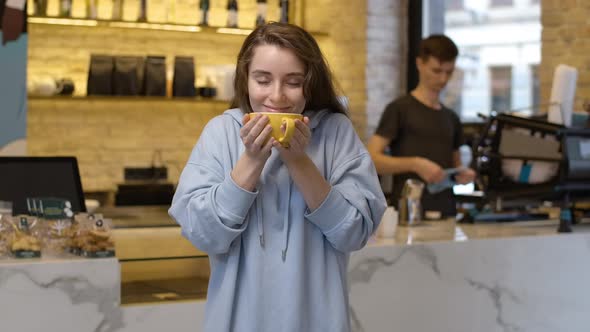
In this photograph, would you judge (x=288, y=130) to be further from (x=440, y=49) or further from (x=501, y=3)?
(x=501, y=3)

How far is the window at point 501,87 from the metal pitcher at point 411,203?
10.7ft

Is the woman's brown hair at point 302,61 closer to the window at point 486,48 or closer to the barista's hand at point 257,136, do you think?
the barista's hand at point 257,136

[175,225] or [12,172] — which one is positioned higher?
[12,172]

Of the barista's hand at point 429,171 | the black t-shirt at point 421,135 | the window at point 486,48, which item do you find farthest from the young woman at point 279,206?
the window at point 486,48

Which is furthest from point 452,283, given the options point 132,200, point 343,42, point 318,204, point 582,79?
point 343,42

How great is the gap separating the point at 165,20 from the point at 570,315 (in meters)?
3.57

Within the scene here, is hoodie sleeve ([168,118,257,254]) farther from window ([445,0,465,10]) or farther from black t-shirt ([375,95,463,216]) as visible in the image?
window ([445,0,465,10])

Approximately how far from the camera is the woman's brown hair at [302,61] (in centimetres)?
160

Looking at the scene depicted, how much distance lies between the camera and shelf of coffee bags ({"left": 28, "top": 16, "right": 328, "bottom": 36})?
570 cm

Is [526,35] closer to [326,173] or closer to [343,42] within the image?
[343,42]

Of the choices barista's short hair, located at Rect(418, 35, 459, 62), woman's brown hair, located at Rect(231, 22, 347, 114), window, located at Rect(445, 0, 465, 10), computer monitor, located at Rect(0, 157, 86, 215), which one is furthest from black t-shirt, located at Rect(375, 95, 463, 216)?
window, located at Rect(445, 0, 465, 10)

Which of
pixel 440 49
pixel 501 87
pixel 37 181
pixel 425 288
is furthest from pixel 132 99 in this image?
pixel 425 288

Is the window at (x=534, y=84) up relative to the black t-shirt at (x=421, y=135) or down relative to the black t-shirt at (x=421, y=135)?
up

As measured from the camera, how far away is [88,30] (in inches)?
233
